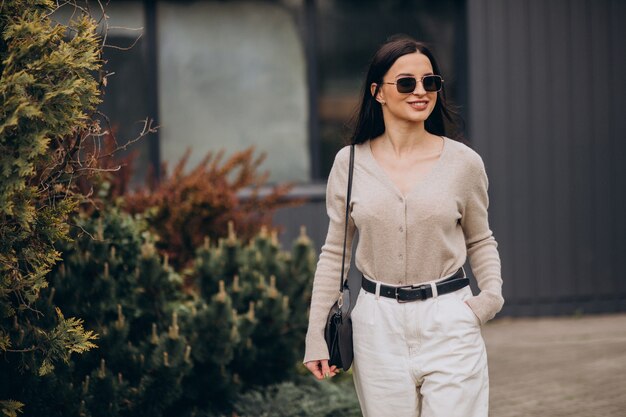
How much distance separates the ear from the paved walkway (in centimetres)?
310

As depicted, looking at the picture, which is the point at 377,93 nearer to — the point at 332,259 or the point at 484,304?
the point at 332,259

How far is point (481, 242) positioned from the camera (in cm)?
373

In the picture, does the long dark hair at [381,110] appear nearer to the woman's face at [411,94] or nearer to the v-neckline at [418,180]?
the woman's face at [411,94]

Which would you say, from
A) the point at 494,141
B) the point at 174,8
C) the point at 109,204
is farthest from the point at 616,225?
the point at 109,204

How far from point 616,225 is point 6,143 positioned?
7.59m

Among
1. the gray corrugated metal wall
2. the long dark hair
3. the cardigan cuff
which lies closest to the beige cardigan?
the cardigan cuff

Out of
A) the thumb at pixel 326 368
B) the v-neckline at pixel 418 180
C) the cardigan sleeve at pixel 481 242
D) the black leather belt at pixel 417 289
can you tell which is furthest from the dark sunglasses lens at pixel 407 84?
the thumb at pixel 326 368

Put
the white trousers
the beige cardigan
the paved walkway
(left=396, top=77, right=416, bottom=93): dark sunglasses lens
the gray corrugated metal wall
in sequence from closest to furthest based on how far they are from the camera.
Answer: the white trousers → the beige cardigan → (left=396, top=77, right=416, bottom=93): dark sunglasses lens → the paved walkway → the gray corrugated metal wall

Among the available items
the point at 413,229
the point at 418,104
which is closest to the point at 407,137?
the point at 418,104

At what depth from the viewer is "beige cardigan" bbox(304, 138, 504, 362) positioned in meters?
3.53

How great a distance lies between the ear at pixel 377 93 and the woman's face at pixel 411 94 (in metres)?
0.05

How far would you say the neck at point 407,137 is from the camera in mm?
3719

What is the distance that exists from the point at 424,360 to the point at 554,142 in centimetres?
687

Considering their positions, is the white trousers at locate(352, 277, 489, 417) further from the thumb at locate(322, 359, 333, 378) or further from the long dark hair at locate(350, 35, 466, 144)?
the long dark hair at locate(350, 35, 466, 144)
